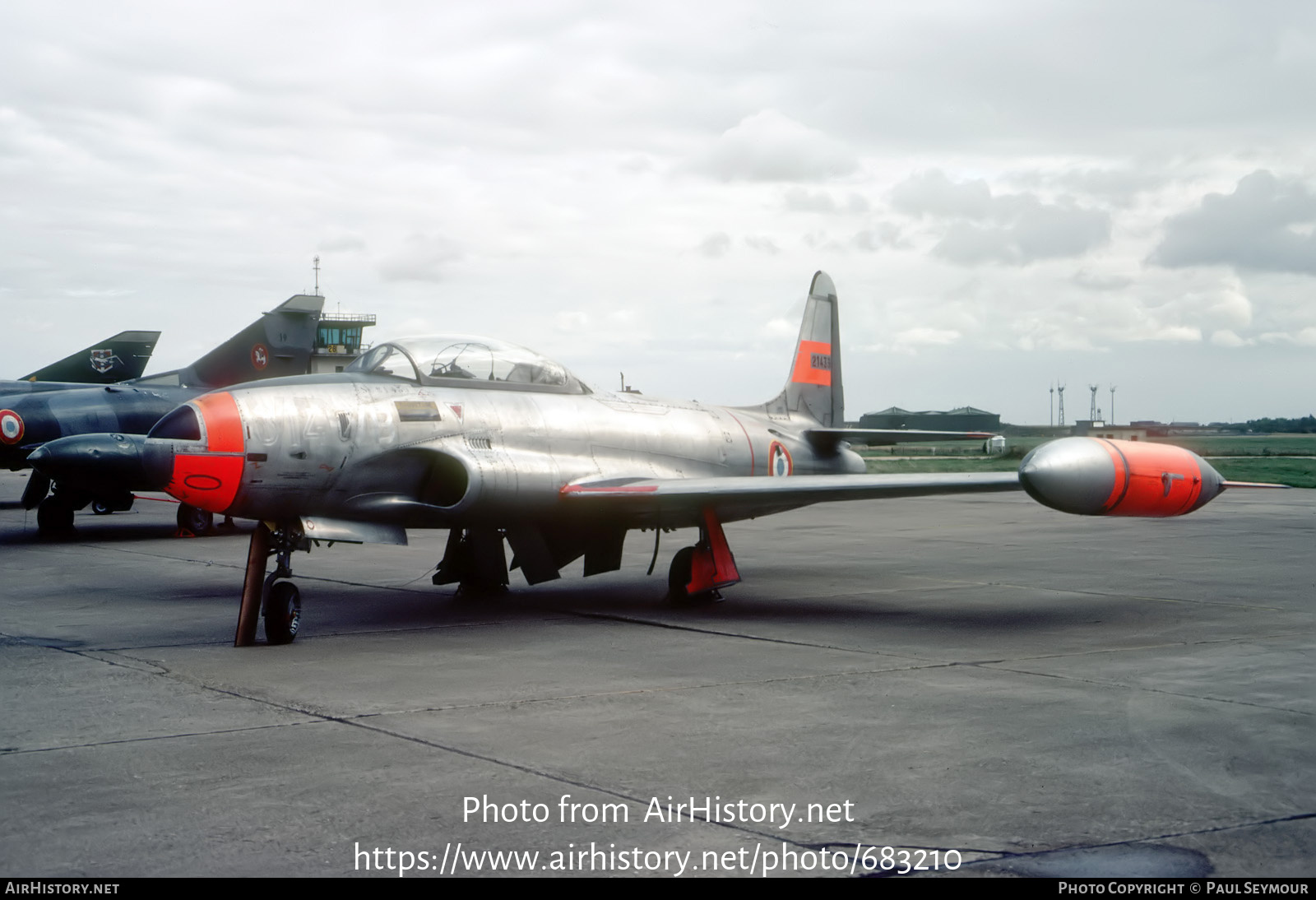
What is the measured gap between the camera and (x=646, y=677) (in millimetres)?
7398

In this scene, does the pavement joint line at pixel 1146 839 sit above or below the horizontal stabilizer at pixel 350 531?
below

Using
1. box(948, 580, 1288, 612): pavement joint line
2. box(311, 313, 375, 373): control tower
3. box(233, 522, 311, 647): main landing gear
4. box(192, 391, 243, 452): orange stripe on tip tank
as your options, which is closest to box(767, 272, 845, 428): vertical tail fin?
box(948, 580, 1288, 612): pavement joint line

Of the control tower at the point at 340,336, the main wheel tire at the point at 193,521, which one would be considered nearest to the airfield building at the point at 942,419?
the control tower at the point at 340,336

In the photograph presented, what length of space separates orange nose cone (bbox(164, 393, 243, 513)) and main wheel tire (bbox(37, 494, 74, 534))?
511 inches

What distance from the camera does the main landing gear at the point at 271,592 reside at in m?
8.65

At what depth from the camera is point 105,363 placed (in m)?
29.7

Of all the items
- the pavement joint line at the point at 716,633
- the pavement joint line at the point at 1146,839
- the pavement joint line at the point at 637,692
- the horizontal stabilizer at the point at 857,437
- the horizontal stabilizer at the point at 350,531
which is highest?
the horizontal stabilizer at the point at 857,437

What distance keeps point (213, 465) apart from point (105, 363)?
78.9 feet

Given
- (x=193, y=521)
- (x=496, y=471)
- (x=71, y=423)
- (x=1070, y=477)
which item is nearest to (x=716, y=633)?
(x=496, y=471)

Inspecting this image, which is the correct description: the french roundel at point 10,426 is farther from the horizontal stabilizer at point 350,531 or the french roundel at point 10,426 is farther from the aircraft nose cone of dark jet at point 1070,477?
the aircraft nose cone of dark jet at point 1070,477

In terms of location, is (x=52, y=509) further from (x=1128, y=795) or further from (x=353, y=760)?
(x=1128, y=795)

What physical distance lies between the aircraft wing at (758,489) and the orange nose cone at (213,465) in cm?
297

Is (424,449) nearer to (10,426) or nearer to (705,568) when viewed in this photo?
(705,568)

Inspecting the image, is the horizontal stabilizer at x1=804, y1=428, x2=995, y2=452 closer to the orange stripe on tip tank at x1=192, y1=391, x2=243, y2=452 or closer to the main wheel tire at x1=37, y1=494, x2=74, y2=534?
the orange stripe on tip tank at x1=192, y1=391, x2=243, y2=452
